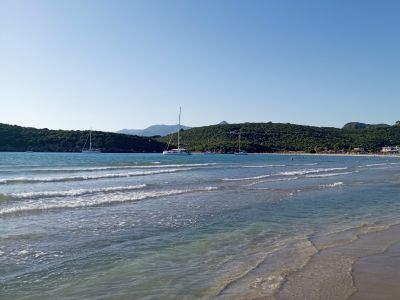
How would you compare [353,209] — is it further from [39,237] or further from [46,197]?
[46,197]

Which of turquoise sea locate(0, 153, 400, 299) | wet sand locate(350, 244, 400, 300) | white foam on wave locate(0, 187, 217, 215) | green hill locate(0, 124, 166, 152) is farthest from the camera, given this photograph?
green hill locate(0, 124, 166, 152)

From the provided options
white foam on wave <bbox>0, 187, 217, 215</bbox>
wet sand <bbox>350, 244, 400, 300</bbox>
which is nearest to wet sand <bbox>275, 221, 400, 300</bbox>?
wet sand <bbox>350, 244, 400, 300</bbox>

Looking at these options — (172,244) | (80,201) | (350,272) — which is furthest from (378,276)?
(80,201)

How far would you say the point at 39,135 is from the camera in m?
149

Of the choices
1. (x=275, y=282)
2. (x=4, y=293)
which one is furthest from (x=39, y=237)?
(x=275, y=282)

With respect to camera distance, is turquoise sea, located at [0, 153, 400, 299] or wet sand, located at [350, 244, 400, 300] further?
turquoise sea, located at [0, 153, 400, 299]

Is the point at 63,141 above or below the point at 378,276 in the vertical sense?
above

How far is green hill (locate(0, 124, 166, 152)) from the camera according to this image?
139 meters

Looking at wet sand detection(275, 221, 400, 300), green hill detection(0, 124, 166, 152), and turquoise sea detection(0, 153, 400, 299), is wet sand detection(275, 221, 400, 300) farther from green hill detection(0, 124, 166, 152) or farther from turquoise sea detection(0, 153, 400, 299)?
green hill detection(0, 124, 166, 152)

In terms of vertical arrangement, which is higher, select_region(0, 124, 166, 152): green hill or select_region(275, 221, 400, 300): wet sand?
select_region(0, 124, 166, 152): green hill

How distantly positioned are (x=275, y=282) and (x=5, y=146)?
141 m

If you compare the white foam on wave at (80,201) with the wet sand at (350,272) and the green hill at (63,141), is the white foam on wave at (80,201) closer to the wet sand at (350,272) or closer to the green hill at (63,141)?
the wet sand at (350,272)

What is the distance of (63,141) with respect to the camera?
153 m

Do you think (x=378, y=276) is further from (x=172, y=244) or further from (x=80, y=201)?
(x=80, y=201)
